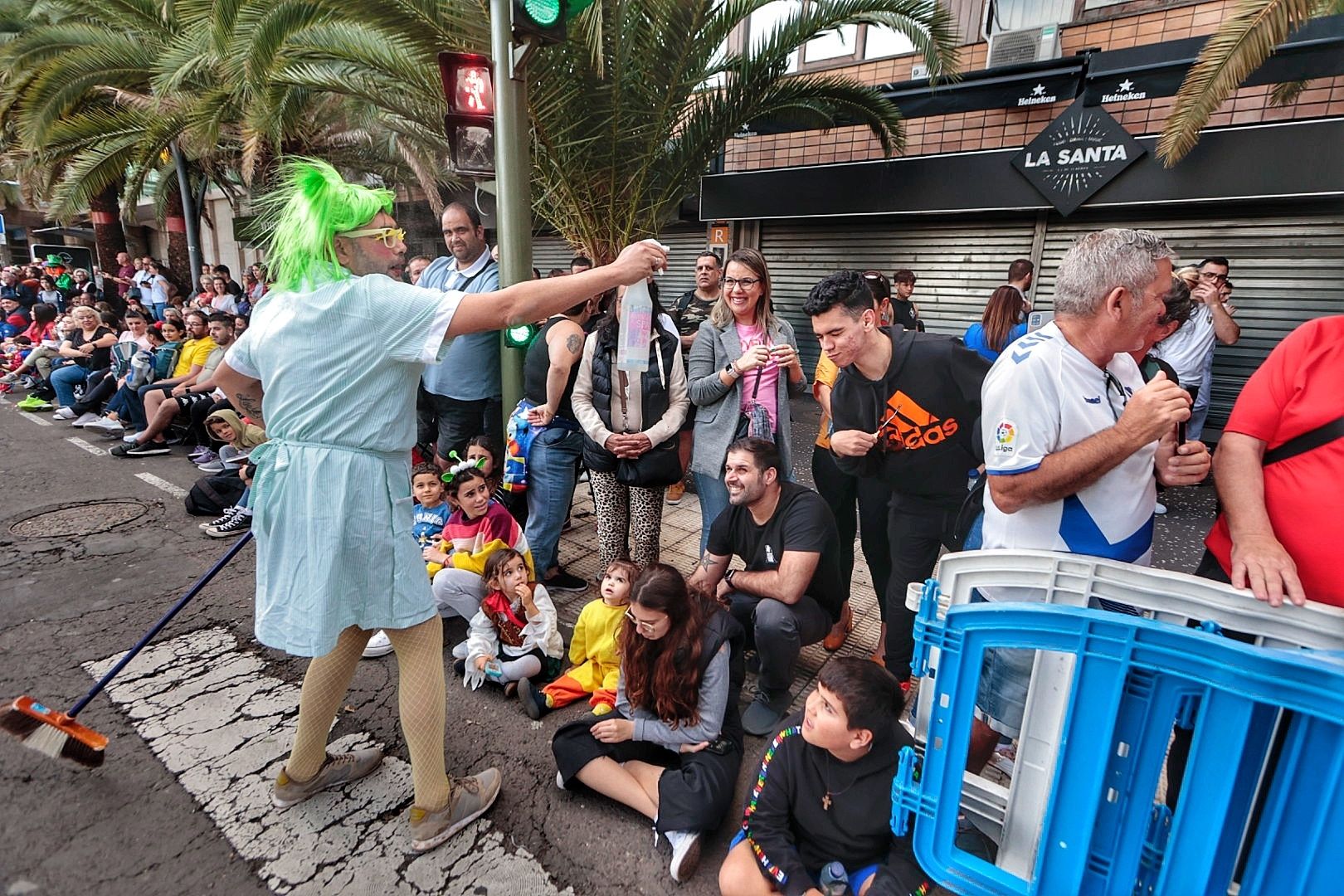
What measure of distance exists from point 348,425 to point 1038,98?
785 cm

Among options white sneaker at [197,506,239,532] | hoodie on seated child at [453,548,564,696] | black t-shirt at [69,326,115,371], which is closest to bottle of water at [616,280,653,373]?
hoodie on seated child at [453,548,564,696]

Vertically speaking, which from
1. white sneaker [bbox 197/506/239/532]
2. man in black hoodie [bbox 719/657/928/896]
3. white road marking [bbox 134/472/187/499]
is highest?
man in black hoodie [bbox 719/657/928/896]

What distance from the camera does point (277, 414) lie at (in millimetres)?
2049

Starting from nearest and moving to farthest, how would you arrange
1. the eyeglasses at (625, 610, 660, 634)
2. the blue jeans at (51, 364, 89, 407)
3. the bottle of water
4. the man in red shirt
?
1. the man in red shirt
2. the eyeglasses at (625, 610, 660, 634)
3. the bottle of water
4. the blue jeans at (51, 364, 89, 407)

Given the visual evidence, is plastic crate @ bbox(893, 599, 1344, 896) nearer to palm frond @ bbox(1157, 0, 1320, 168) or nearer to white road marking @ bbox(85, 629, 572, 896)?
white road marking @ bbox(85, 629, 572, 896)

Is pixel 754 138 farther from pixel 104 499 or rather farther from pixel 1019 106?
pixel 104 499

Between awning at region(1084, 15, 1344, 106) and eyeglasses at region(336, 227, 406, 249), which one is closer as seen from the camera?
eyeglasses at region(336, 227, 406, 249)

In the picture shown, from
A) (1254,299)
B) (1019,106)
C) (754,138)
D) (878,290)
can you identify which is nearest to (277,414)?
(878,290)

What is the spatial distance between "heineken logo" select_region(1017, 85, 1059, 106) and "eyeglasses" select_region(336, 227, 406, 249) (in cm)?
735

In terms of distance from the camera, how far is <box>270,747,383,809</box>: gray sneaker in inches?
94.8

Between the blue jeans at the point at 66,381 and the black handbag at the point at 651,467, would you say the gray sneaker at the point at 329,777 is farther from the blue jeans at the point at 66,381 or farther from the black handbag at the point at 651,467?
the blue jeans at the point at 66,381

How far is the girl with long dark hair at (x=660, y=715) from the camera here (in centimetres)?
244

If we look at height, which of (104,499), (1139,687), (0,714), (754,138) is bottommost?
(104,499)

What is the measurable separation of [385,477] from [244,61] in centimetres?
598
